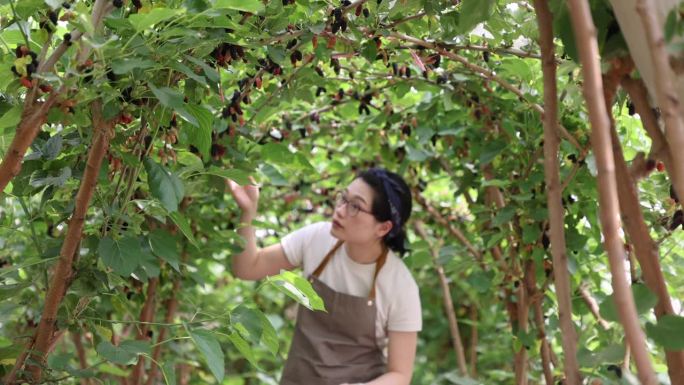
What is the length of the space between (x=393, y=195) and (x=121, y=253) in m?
0.95

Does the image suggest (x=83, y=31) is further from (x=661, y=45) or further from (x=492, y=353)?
(x=492, y=353)

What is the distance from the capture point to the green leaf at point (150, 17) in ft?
3.28

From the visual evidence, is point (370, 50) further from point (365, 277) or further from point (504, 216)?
point (365, 277)

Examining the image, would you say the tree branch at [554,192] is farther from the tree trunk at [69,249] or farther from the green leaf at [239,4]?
the tree trunk at [69,249]

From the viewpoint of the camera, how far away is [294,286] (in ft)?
4.35

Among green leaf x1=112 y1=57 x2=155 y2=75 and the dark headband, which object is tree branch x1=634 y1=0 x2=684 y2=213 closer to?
green leaf x1=112 y1=57 x2=155 y2=75

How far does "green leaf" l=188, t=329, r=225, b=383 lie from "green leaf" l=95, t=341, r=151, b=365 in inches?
4.3

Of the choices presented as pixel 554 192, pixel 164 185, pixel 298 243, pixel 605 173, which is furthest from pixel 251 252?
pixel 605 173

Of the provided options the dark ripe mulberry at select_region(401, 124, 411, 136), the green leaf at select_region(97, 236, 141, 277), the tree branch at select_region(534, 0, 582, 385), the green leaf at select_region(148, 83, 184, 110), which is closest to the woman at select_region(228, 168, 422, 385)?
the dark ripe mulberry at select_region(401, 124, 411, 136)

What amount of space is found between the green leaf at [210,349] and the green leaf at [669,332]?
2.04 feet

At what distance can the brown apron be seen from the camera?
214 centimetres

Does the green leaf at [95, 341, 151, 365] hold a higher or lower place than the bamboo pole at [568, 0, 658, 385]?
lower

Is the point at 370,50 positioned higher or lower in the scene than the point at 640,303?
higher

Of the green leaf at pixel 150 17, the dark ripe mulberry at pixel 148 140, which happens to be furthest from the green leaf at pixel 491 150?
the green leaf at pixel 150 17
